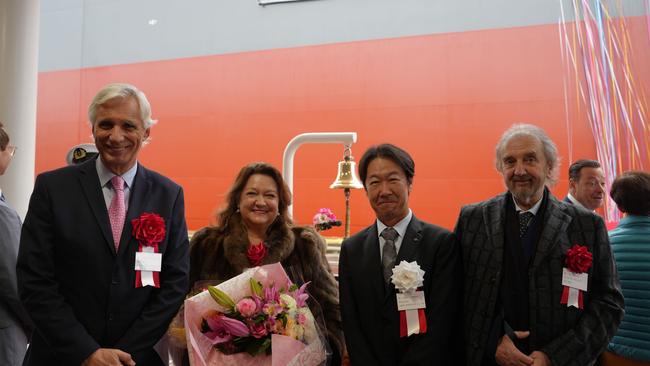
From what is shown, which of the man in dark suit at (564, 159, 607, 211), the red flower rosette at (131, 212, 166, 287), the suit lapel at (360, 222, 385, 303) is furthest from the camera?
the man in dark suit at (564, 159, 607, 211)

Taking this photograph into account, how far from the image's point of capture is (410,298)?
5.25 ft

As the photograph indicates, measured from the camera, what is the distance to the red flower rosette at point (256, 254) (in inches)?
73.6

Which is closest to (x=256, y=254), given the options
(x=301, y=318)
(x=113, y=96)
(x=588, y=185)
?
(x=301, y=318)

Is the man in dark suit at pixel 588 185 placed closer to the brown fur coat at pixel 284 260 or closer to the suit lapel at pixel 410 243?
the suit lapel at pixel 410 243

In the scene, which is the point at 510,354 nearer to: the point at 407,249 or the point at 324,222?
the point at 407,249

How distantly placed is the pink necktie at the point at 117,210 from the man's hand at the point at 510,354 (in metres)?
1.21

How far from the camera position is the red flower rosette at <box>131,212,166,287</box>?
4.83 feet

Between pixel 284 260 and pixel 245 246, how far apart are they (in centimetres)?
16

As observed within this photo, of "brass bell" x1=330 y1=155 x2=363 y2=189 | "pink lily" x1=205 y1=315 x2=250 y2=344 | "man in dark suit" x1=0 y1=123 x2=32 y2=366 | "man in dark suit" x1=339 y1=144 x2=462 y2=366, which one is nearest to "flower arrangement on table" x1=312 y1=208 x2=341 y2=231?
"brass bell" x1=330 y1=155 x2=363 y2=189

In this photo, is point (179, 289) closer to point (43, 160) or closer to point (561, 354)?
point (561, 354)

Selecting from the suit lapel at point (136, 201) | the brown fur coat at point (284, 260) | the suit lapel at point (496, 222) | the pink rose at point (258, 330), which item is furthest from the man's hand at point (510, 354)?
the suit lapel at point (136, 201)

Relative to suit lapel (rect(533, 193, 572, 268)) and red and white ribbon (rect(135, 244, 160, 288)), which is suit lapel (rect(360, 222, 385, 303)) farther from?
red and white ribbon (rect(135, 244, 160, 288))

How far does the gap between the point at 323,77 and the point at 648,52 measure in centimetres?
329

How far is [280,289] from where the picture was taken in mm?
1549
